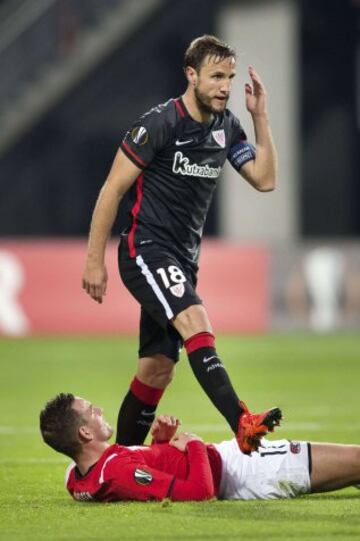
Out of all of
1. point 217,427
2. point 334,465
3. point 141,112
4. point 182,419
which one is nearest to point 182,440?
point 334,465

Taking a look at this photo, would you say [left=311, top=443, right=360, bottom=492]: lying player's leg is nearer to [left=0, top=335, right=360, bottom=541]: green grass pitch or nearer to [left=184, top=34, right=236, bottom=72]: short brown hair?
[left=0, top=335, right=360, bottom=541]: green grass pitch

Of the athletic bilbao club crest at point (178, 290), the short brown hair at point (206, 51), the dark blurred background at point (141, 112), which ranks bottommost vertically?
the athletic bilbao club crest at point (178, 290)

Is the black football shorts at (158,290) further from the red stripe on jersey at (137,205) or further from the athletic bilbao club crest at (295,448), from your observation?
the athletic bilbao club crest at (295,448)

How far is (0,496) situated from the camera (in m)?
7.13

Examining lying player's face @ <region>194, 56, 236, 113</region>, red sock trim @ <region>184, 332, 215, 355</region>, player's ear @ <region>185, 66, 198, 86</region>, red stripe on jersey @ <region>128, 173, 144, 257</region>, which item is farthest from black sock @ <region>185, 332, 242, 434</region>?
player's ear @ <region>185, 66, 198, 86</region>

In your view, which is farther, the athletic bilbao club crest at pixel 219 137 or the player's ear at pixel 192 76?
the athletic bilbao club crest at pixel 219 137

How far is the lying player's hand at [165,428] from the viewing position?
673cm

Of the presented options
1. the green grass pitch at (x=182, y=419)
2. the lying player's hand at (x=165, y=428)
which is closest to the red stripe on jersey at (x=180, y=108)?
the lying player's hand at (x=165, y=428)

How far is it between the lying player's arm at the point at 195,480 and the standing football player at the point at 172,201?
0.39 meters

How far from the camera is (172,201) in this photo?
728 cm

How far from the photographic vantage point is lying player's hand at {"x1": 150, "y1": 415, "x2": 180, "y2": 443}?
673cm

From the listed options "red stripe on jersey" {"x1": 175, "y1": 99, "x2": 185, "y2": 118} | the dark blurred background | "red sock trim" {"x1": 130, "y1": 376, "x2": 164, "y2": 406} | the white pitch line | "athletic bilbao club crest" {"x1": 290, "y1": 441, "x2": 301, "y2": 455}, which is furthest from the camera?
the dark blurred background

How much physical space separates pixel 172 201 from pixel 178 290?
56cm

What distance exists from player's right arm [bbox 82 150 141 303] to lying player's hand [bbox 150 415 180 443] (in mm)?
767
